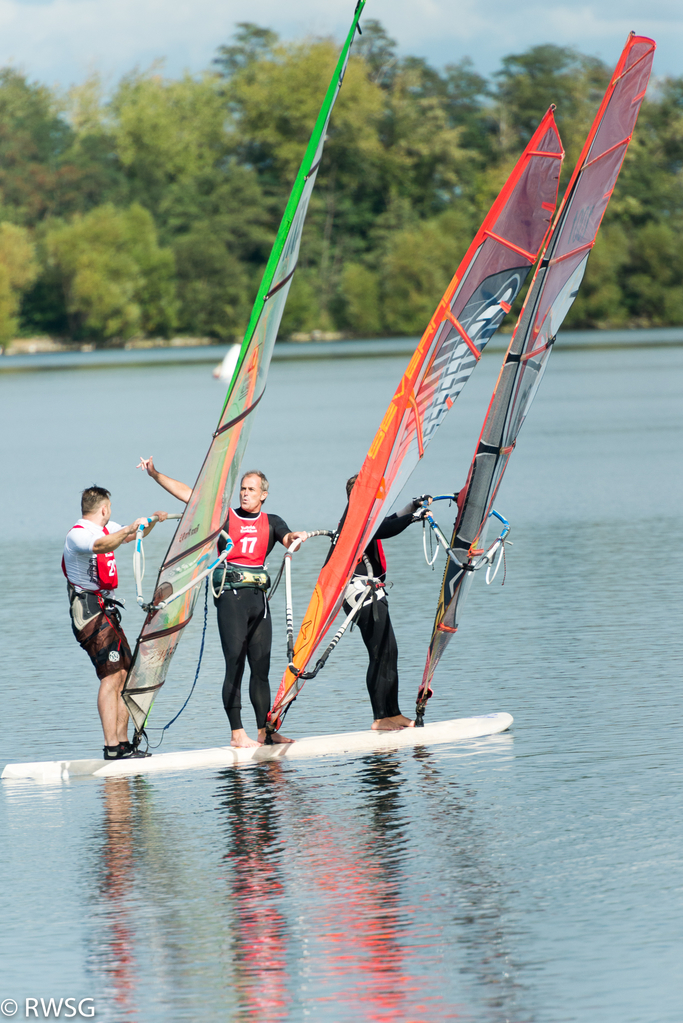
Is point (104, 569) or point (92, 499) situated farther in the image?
point (104, 569)

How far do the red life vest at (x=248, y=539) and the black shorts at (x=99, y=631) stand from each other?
0.78m

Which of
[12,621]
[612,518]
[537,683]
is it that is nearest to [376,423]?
[612,518]

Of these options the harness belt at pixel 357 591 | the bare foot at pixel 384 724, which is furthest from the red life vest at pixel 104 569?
the bare foot at pixel 384 724

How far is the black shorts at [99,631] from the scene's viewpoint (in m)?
8.83

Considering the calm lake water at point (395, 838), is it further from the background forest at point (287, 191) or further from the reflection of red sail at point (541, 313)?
the background forest at point (287, 191)

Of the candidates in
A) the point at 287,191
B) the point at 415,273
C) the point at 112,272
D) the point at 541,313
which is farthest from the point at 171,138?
the point at 541,313

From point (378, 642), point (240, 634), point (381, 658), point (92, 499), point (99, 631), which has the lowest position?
point (381, 658)

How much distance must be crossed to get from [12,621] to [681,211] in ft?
317

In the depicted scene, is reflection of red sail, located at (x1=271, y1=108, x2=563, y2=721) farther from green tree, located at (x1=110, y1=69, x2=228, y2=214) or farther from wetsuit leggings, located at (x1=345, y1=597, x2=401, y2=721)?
green tree, located at (x1=110, y1=69, x2=228, y2=214)

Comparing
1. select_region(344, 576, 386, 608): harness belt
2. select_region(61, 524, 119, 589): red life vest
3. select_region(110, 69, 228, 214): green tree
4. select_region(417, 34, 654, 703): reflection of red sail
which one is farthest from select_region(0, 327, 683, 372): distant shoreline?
select_region(61, 524, 119, 589): red life vest

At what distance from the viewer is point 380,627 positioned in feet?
30.8

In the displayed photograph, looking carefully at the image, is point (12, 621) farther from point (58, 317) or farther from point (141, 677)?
point (58, 317)

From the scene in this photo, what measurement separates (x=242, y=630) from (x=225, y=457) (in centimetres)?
101

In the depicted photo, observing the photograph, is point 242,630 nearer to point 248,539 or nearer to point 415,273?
point 248,539
